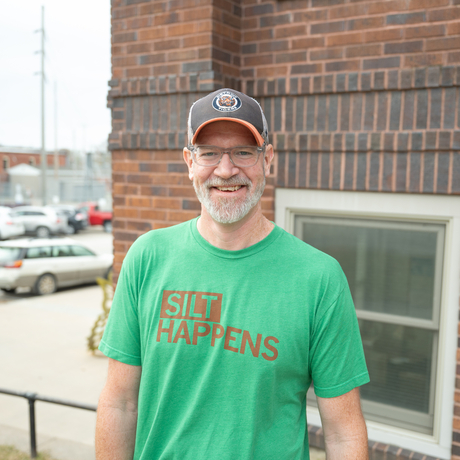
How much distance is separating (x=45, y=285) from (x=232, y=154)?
38.5 feet

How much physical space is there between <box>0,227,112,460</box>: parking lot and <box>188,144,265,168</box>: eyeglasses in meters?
3.69

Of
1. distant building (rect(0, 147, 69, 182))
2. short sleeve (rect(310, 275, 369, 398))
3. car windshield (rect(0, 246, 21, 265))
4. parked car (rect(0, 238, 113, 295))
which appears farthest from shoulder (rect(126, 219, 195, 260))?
distant building (rect(0, 147, 69, 182))

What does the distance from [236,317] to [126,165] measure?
232 cm

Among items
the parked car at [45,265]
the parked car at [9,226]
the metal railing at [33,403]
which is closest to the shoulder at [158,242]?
the metal railing at [33,403]

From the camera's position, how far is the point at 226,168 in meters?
1.64

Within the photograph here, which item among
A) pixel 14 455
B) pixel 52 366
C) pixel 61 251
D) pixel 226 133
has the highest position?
pixel 226 133

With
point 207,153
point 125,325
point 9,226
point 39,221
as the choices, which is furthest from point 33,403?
point 39,221

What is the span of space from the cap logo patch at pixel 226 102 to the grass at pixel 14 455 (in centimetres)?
390

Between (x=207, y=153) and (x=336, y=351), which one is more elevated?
(x=207, y=153)

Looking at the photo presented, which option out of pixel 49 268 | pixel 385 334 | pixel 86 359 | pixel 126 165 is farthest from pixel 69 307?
pixel 385 334

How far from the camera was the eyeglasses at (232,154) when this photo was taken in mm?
1665

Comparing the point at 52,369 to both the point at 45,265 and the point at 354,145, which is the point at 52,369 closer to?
the point at 45,265

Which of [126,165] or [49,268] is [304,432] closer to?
[126,165]

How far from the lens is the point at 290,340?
1521 millimetres
